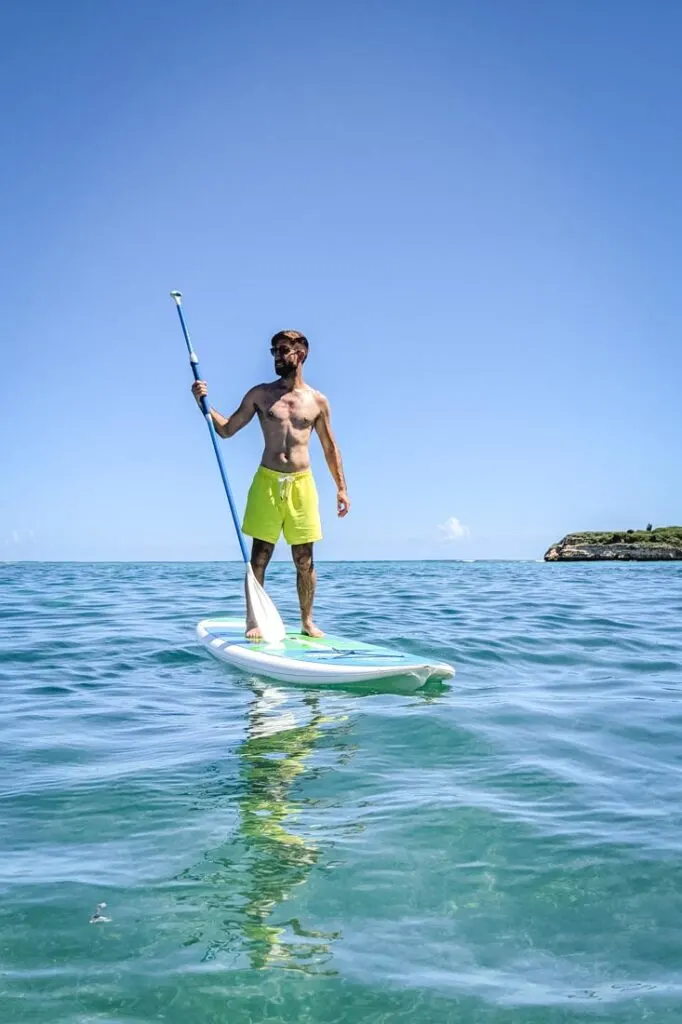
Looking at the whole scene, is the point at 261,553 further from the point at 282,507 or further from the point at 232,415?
the point at 232,415

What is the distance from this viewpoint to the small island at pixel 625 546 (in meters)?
84.9

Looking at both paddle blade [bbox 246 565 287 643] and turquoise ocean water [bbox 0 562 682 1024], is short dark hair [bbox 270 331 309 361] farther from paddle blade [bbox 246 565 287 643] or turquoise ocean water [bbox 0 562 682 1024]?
turquoise ocean water [bbox 0 562 682 1024]

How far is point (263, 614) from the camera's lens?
829cm

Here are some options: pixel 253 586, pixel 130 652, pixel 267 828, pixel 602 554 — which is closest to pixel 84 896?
pixel 267 828

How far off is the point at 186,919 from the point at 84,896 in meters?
0.42

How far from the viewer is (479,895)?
9.54ft

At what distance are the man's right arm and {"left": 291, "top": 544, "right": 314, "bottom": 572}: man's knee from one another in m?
1.36

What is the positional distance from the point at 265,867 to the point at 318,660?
3.83 m

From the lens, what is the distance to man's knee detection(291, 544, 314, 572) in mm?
8500

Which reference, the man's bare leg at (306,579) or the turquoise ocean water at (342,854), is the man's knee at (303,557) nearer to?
the man's bare leg at (306,579)

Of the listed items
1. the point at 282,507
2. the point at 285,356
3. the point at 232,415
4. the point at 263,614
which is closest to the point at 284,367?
the point at 285,356

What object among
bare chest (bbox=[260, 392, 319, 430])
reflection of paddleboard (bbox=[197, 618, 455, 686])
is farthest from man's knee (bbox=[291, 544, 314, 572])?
bare chest (bbox=[260, 392, 319, 430])

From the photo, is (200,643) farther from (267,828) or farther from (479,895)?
(479,895)

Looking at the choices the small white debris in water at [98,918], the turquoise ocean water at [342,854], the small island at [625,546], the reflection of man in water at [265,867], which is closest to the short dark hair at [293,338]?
the turquoise ocean water at [342,854]
